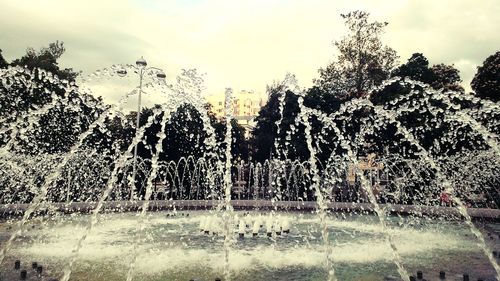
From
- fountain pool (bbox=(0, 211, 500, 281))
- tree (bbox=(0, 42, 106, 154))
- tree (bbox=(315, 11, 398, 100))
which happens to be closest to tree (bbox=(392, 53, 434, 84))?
tree (bbox=(315, 11, 398, 100))

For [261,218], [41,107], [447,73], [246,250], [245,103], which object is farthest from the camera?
[245,103]

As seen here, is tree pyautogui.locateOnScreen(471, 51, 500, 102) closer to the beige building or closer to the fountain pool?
the fountain pool

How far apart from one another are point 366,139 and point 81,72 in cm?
2932

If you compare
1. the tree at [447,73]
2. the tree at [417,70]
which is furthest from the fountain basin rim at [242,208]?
the tree at [447,73]

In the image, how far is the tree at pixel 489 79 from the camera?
27.3m

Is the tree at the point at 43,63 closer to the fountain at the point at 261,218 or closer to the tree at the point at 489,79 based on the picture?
the fountain at the point at 261,218

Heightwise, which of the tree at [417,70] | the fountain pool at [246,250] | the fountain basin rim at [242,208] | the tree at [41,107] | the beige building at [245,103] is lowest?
the fountain pool at [246,250]

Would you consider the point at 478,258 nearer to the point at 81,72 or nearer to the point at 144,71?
the point at 144,71

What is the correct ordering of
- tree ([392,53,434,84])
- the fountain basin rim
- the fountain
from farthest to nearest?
tree ([392,53,434,84]) < the fountain basin rim < the fountain

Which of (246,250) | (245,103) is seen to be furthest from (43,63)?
(245,103)

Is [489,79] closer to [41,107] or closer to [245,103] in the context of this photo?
[41,107]

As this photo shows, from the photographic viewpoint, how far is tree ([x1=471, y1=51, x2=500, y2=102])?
27.3 metres

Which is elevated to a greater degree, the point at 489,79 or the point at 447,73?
the point at 447,73

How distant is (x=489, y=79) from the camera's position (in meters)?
28.0
